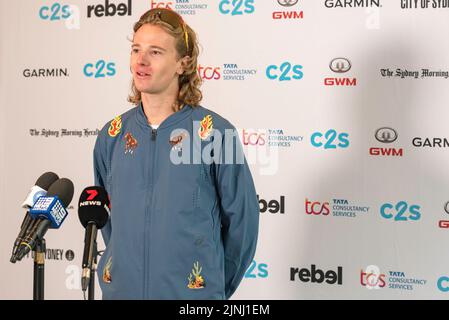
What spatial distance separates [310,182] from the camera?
11.1 ft

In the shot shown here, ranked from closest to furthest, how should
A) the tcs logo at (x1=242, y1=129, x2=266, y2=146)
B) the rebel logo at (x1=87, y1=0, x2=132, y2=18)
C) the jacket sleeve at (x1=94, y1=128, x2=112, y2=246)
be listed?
the jacket sleeve at (x1=94, y1=128, x2=112, y2=246), the tcs logo at (x1=242, y1=129, x2=266, y2=146), the rebel logo at (x1=87, y1=0, x2=132, y2=18)

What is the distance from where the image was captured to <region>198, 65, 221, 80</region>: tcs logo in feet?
11.6

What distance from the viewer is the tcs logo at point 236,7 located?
349 cm

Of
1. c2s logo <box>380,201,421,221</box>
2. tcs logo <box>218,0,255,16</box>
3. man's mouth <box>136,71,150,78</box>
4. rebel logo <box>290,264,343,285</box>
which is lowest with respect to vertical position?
rebel logo <box>290,264,343,285</box>

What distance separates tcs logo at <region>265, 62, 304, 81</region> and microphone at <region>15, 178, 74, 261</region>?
1942 millimetres

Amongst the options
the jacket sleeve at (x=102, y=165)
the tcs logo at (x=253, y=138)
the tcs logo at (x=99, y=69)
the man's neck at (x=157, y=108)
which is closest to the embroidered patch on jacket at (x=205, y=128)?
the man's neck at (x=157, y=108)

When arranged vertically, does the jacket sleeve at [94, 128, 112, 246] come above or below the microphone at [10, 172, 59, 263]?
above

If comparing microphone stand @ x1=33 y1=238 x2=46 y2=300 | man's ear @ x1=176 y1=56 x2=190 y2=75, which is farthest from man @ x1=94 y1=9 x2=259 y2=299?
microphone stand @ x1=33 y1=238 x2=46 y2=300

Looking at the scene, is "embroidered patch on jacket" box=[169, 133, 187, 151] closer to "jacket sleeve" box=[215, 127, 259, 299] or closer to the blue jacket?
the blue jacket

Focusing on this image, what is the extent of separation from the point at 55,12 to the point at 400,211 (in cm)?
245

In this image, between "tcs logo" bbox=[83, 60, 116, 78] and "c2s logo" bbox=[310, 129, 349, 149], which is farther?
"tcs logo" bbox=[83, 60, 116, 78]

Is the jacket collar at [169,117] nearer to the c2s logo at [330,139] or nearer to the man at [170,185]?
the man at [170,185]
